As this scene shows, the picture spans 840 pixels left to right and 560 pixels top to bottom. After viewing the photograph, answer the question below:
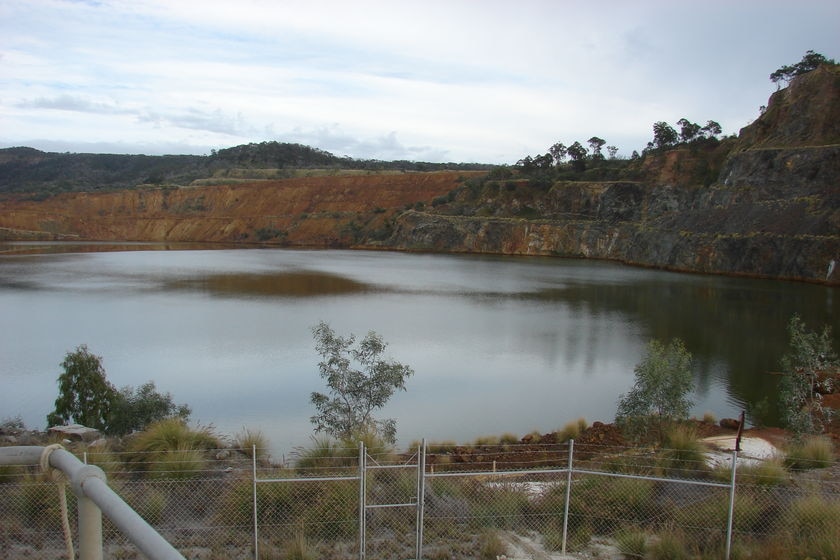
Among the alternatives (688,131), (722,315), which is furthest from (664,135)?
(722,315)

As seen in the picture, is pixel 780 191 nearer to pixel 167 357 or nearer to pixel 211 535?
pixel 167 357

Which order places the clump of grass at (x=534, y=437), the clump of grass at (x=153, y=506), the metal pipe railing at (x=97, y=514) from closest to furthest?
the metal pipe railing at (x=97, y=514)
the clump of grass at (x=153, y=506)
the clump of grass at (x=534, y=437)

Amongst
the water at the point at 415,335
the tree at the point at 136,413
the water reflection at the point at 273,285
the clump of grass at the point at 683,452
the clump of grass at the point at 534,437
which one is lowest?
the water reflection at the point at 273,285

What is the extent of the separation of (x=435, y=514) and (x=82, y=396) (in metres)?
11.7

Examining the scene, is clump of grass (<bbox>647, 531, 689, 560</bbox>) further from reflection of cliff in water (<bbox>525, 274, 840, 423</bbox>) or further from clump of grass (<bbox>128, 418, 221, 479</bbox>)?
reflection of cliff in water (<bbox>525, 274, 840, 423</bbox>)

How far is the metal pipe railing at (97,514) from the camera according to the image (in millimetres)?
1865

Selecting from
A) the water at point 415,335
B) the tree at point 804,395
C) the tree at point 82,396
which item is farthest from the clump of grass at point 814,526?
the tree at point 82,396

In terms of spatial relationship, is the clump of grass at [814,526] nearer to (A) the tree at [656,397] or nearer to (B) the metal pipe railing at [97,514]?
(A) the tree at [656,397]

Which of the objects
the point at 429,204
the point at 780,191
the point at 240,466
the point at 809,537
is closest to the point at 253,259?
the point at 429,204

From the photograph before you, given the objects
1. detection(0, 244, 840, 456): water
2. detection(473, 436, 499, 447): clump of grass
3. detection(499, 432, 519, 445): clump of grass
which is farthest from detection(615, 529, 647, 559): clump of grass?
detection(0, 244, 840, 456): water

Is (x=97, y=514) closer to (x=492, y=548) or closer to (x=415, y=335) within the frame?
(x=492, y=548)

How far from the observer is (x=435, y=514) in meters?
9.30

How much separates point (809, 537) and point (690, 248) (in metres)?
61.6

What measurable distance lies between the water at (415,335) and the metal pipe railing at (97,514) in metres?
13.7
